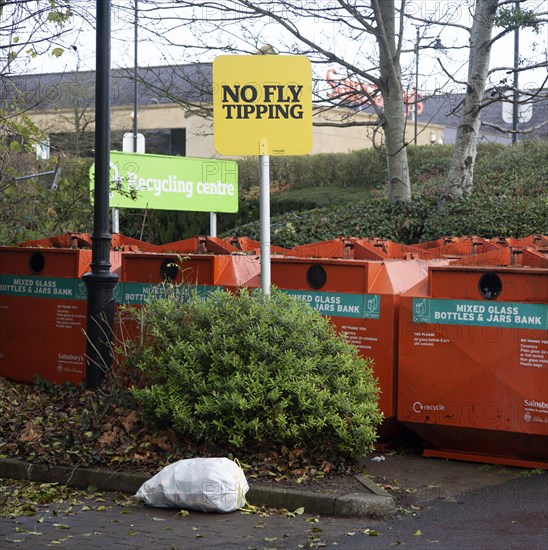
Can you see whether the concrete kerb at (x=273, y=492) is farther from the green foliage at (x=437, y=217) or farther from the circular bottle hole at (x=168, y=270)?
the green foliage at (x=437, y=217)

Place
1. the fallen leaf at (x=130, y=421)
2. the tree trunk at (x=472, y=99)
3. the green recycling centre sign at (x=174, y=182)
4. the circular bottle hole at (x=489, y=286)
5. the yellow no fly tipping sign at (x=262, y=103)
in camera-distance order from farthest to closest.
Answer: the tree trunk at (x=472, y=99) < the green recycling centre sign at (x=174, y=182) < the yellow no fly tipping sign at (x=262, y=103) < the circular bottle hole at (x=489, y=286) < the fallen leaf at (x=130, y=421)

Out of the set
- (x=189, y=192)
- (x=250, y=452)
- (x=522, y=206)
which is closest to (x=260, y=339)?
(x=250, y=452)

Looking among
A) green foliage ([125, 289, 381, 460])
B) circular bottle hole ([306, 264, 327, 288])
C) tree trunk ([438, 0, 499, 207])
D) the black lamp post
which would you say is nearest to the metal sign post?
green foliage ([125, 289, 381, 460])

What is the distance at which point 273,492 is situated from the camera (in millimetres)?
6266

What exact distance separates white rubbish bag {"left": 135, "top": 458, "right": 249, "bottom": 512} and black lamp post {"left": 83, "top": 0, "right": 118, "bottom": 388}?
1979 mm

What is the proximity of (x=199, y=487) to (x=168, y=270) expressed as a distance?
10.5ft

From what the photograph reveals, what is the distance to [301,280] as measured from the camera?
827cm

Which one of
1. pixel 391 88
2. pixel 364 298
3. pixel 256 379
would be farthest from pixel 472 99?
pixel 256 379

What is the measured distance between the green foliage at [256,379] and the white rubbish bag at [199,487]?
458mm

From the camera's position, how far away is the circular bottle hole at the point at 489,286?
736 centimetres

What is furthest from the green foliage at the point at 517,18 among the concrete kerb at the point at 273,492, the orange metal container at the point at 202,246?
the concrete kerb at the point at 273,492

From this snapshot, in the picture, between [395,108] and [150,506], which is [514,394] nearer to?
[150,506]

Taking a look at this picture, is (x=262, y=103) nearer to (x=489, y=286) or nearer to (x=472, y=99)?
(x=489, y=286)

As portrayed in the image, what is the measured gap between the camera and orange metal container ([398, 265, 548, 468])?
7.18 m
